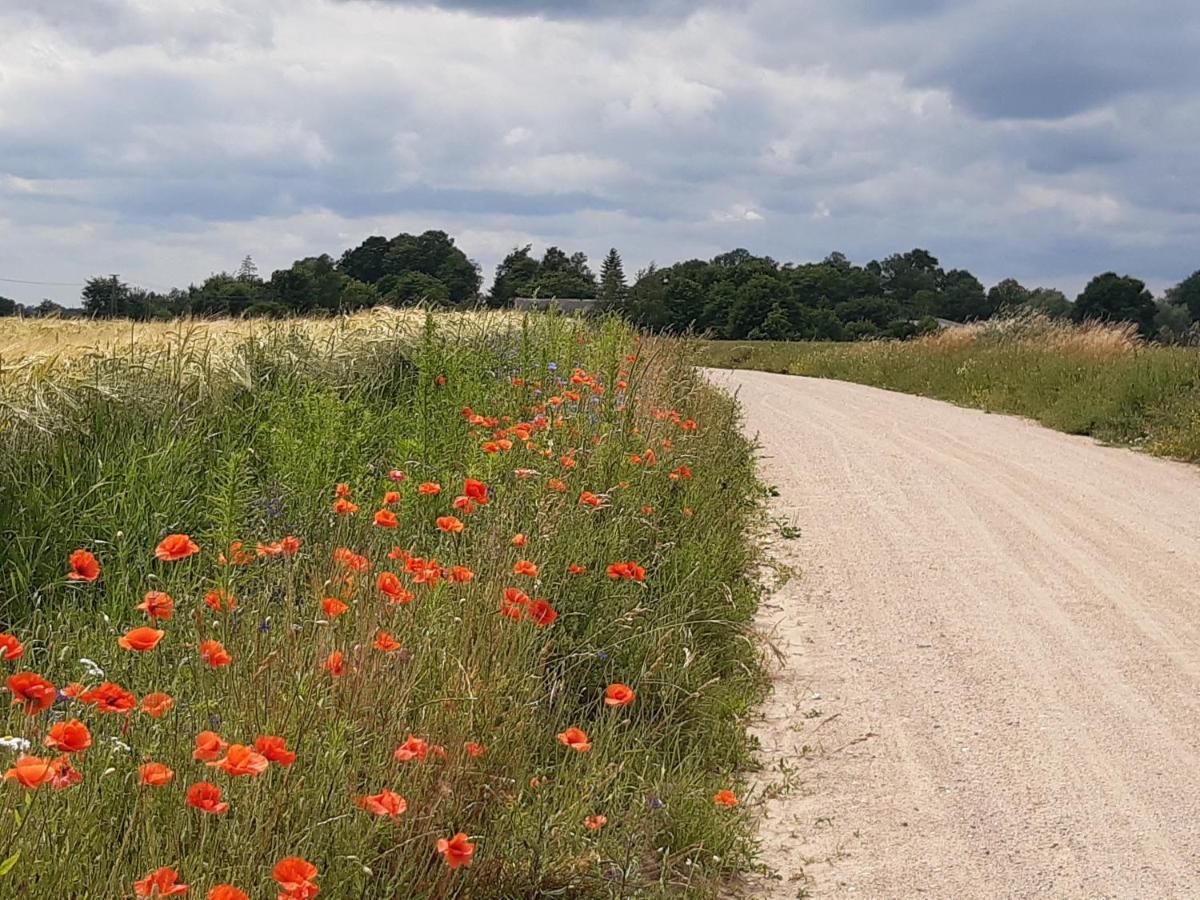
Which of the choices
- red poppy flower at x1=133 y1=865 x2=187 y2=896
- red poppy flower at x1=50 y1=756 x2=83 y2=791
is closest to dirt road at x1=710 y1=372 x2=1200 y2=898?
red poppy flower at x1=133 y1=865 x2=187 y2=896

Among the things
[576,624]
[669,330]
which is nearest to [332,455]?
[576,624]

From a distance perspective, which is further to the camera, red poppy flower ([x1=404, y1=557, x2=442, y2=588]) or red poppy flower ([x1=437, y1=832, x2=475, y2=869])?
red poppy flower ([x1=404, y1=557, x2=442, y2=588])

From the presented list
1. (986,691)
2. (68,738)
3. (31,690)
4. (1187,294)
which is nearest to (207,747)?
(68,738)

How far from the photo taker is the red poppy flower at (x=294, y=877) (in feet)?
6.47

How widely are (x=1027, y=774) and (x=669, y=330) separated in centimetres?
1004

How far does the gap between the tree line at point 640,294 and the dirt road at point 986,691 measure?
465cm

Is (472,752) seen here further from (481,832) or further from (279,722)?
(279,722)

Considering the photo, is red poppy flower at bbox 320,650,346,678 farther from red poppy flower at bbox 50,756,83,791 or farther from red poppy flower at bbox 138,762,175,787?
red poppy flower at bbox 50,756,83,791

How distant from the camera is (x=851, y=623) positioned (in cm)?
627

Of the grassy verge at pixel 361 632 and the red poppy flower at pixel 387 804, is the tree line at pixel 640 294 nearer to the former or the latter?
the grassy verge at pixel 361 632

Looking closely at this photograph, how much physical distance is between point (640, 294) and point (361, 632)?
1643 cm

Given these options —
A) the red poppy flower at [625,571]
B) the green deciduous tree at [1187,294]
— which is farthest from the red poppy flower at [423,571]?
the green deciduous tree at [1187,294]

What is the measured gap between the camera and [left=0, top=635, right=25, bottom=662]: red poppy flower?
2367 millimetres

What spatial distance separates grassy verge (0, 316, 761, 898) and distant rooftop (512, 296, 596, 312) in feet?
15.3
